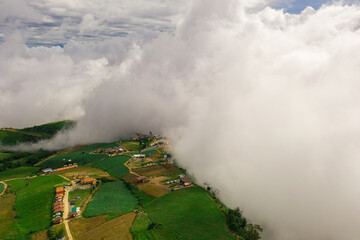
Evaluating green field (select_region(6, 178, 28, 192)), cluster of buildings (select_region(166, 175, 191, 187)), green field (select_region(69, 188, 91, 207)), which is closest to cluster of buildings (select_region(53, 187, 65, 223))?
green field (select_region(69, 188, 91, 207))

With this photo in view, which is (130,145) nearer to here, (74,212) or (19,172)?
(19,172)

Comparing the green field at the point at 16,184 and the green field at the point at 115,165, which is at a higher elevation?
the green field at the point at 115,165

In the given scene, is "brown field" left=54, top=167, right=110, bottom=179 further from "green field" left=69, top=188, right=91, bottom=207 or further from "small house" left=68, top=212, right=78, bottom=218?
"small house" left=68, top=212, right=78, bottom=218

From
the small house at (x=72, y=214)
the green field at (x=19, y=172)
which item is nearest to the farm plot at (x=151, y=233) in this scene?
the small house at (x=72, y=214)

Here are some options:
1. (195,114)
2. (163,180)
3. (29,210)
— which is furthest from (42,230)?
(195,114)

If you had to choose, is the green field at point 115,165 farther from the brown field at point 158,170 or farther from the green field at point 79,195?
the green field at point 79,195

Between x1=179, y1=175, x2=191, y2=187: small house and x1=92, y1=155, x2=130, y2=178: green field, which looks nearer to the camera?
x1=179, y1=175, x2=191, y2=187: small house

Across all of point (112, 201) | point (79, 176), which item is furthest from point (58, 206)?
point (79, 176)
